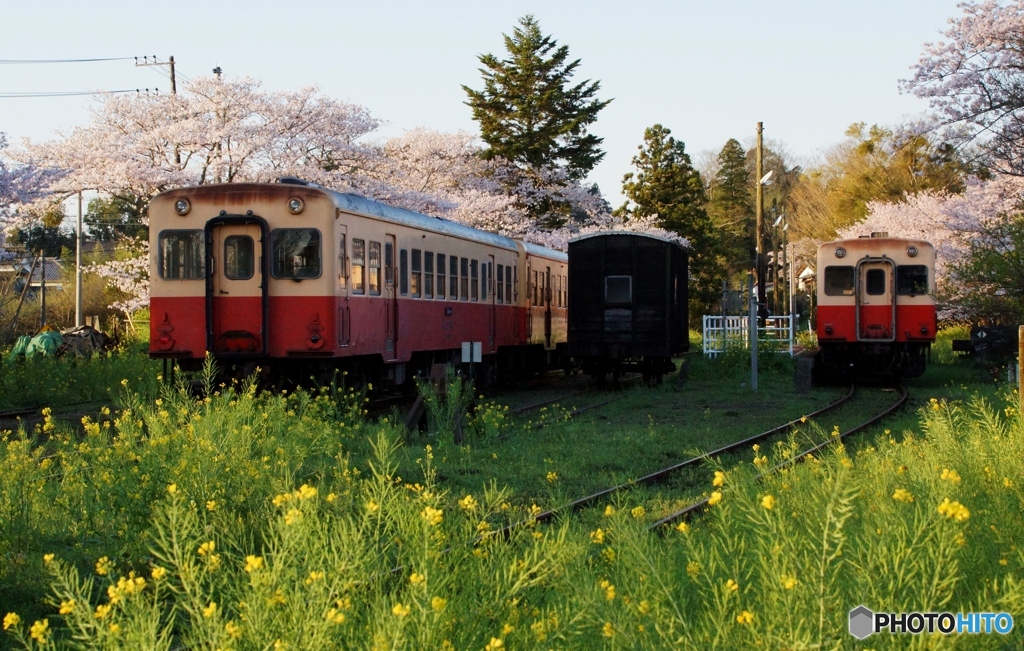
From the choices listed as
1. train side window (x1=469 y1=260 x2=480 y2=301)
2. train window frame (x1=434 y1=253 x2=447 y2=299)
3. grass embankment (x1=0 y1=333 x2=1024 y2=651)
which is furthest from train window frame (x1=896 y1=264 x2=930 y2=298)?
grass embankment (x1=0 y1=333 x2=1024 y2=651)

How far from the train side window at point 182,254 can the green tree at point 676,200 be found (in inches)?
1525

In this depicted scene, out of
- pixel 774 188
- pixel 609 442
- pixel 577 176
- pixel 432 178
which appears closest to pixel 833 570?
pixel 609 442

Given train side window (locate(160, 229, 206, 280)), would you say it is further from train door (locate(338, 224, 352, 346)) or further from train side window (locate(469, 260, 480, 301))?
train side window (locate(469, 260, 480, 301))

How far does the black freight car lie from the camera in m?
19.8

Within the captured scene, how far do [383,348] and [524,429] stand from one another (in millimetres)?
3353

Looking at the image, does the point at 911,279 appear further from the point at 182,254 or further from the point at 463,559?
the point at 463,559

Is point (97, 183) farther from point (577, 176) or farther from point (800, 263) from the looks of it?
point (800, 263)

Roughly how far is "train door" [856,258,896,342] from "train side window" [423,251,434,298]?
347 inches

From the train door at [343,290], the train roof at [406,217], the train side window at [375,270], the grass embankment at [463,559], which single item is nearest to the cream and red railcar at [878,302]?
the train roof at [406,217]

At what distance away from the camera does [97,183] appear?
30.2 m

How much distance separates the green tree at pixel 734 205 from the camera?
2918 inches

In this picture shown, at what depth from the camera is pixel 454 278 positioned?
61.4ft

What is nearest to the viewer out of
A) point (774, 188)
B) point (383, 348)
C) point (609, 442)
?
point (609, 442)

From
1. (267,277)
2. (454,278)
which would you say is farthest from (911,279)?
(267,277)
